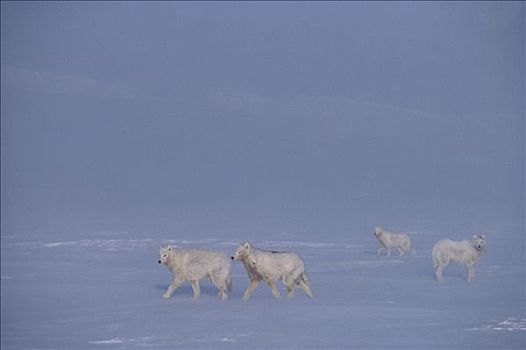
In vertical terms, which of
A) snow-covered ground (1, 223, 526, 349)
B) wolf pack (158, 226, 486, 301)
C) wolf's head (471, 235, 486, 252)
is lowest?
snow-covered ground (1, 223, 526, 349)

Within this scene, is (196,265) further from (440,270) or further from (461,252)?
(461,252)

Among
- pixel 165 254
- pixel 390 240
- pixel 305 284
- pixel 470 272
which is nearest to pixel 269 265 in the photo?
pixel 305 284

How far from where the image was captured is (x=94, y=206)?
152 ft

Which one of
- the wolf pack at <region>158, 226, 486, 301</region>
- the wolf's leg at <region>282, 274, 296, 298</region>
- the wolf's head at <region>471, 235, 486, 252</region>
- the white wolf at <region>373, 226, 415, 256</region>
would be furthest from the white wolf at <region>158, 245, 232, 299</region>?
the white wolf at <region>373, 226, 415, 256</region>

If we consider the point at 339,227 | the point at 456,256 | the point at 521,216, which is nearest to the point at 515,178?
the point at 521,216

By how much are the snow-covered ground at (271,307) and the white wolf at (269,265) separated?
386 mm

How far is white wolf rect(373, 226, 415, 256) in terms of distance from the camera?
2223cm

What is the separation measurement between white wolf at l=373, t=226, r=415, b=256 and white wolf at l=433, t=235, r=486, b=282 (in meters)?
3.97

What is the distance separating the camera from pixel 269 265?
16078 mm

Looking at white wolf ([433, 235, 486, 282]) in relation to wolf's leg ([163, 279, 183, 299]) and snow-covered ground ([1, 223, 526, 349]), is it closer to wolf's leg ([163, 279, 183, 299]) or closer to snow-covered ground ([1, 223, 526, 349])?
snow-covered ground ([1, 223, 526, 349])

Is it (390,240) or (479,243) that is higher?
(479,243)

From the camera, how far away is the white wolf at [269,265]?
16.0 meters

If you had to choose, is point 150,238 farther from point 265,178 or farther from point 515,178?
point 515,178

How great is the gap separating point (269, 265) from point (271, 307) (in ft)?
2.31
